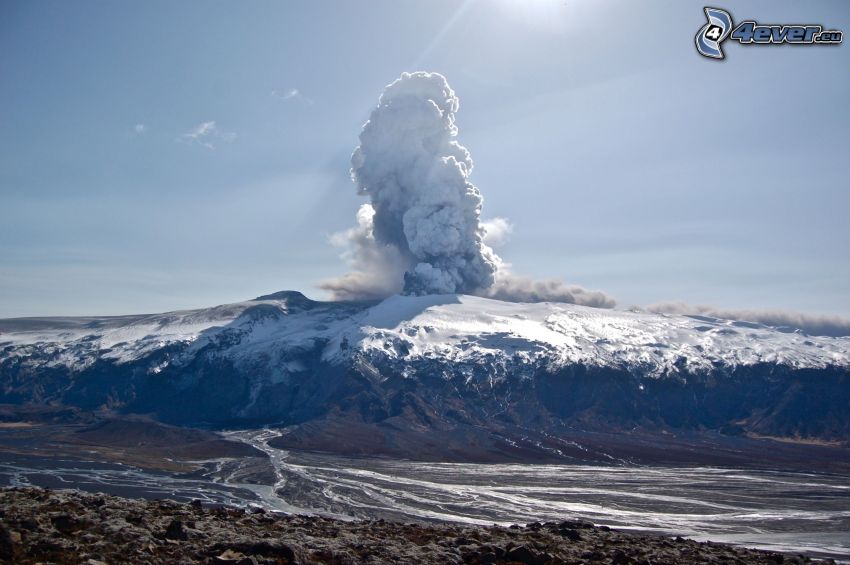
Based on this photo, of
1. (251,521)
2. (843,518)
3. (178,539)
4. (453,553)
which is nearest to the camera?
(178,539)

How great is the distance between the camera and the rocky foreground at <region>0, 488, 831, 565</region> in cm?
3403

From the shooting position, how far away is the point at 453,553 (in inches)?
1641

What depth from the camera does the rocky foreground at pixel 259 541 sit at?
34031 millimetres

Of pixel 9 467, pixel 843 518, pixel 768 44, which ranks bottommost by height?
pixel 9 467

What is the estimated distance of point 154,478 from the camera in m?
130

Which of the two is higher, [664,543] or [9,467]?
[664,543]

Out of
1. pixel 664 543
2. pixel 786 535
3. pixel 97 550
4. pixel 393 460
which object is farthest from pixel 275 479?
pixel 97 550

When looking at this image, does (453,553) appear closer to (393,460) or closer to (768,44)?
(768,44)

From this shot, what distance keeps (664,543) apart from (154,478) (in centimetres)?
10396

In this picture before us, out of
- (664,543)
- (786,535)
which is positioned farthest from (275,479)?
(664,543)

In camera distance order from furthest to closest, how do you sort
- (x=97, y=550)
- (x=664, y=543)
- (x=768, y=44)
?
(x=768, y=44), (x=664, y=543), (x=97, y=550)

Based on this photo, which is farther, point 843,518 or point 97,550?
point 843,518

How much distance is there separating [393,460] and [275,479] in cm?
4845

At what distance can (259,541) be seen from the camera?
37250mm
